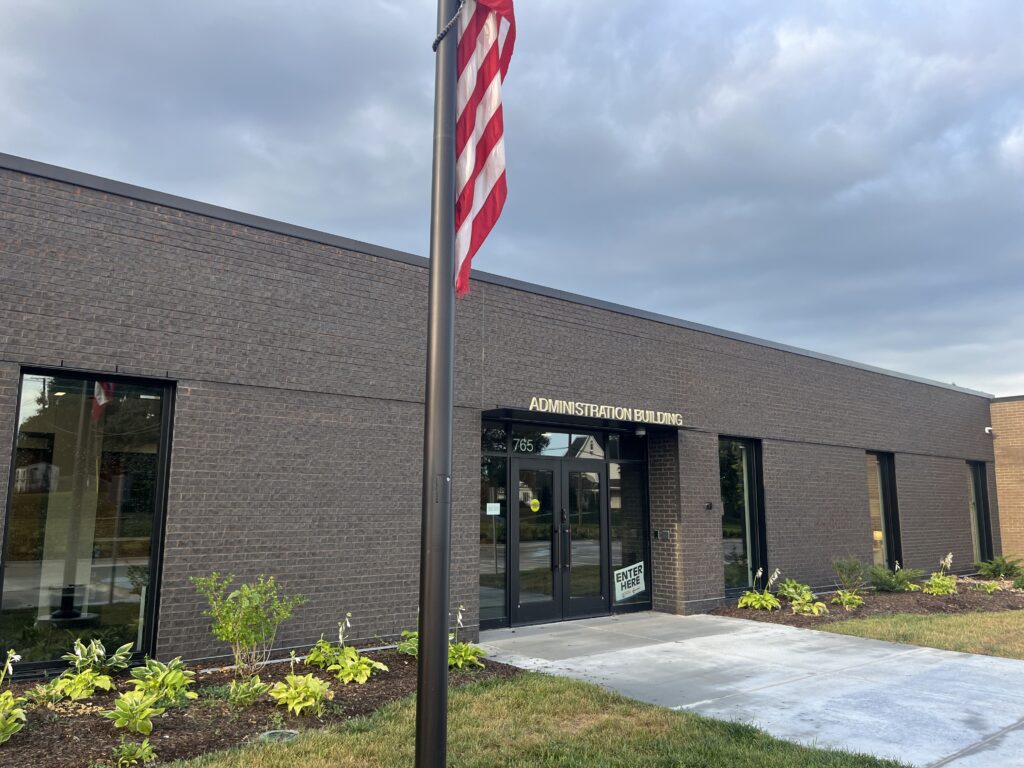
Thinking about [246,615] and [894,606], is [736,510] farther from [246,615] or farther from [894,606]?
[246,615]

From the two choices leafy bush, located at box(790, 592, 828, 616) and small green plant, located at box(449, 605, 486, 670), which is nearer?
small green plant, located at box(449, 605, 486, 670)

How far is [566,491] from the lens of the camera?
1167 centimetres

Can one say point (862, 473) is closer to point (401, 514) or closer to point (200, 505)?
point (401, 514)

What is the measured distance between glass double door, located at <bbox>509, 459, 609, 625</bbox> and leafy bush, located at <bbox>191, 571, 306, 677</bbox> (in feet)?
12.6

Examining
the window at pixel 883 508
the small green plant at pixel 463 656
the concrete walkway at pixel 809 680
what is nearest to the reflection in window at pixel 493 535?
the concrete walkway at pixel 809 680

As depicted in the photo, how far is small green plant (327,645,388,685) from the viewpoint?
7035 mm

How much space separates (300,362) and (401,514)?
2.16 meters

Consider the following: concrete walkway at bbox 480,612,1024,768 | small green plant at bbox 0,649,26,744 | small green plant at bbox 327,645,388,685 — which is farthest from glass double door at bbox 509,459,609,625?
small green plant at bbox 0,649,26,744

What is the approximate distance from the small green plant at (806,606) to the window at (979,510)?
9.99m

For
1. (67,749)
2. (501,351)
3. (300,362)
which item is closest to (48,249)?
(300,362)

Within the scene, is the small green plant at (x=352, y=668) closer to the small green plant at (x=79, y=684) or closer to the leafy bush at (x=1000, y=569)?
the small green plant at (x=79, y=684)

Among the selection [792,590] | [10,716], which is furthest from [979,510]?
[10,716]

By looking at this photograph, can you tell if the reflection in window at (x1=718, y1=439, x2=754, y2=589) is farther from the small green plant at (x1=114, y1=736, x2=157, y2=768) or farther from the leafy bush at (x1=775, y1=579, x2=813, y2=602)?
the small green plant at (x1=114, y1=736, x2=157, y2=768)

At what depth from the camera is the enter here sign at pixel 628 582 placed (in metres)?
12.2
